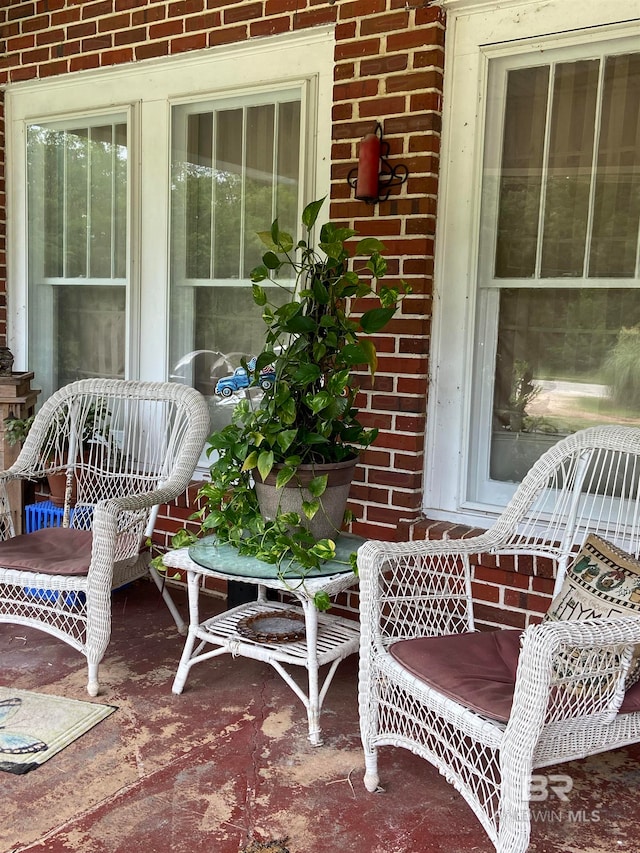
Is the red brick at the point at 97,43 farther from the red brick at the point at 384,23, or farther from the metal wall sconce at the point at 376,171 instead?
the metal wall sconce at the point at 376,171

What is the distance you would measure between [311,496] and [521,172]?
1.38 meters

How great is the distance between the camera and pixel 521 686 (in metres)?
1.62

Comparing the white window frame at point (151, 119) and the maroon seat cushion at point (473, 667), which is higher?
the white window frame at point (151, 119)

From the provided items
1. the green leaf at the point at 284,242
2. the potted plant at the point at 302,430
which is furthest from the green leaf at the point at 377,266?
the green leaf at the point at 284,242

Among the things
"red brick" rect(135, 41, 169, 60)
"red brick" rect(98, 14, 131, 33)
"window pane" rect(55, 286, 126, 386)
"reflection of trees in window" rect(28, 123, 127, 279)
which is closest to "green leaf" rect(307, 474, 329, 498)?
"window pane" rect(55, 286, 126, 386)

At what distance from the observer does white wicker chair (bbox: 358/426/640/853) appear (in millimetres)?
1642

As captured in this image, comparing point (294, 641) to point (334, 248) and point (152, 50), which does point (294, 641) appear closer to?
point (334, 248)

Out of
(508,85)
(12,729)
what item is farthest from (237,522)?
(508,85)

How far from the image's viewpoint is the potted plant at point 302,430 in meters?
2.39

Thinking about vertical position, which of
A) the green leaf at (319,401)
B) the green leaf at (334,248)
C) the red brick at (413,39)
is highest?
the red brick at (413,39)

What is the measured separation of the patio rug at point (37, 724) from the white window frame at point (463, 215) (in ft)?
4.55

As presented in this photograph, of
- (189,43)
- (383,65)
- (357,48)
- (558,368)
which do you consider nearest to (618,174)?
(558,368)

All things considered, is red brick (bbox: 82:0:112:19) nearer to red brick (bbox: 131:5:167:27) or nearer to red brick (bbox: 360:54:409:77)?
red brick (bbox: 131:5:167:27)

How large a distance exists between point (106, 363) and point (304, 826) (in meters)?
2.61
